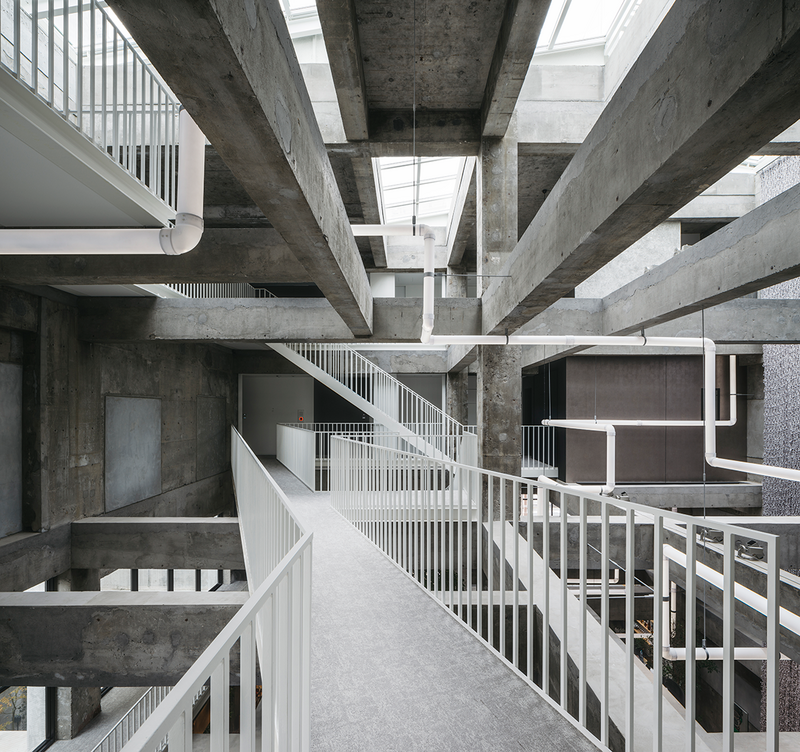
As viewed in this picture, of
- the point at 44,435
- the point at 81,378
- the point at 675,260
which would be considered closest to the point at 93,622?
the point at 44,435

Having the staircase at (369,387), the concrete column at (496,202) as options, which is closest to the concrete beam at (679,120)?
the concrete column at (496,202)

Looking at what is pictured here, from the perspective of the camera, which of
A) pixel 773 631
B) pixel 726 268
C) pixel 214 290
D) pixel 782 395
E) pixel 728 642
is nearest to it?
pixel 773 631

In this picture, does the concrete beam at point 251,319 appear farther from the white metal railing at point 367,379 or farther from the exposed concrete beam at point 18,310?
the white metal railing at point 367,379

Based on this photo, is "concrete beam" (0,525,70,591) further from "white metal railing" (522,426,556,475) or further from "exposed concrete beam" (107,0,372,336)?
"white metal railing" (522,426,556,475)

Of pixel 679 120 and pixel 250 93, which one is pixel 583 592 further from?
→ pixel 250 93

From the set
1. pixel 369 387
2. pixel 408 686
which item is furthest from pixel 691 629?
pixel 369 387

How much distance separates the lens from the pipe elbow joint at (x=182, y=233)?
3396 mm

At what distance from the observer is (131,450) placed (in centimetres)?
940

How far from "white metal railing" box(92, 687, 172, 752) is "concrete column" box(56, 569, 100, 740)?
494mm

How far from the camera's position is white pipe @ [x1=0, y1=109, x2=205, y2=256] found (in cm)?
328

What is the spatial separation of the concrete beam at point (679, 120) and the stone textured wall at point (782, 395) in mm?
8337

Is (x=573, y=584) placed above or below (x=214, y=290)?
below

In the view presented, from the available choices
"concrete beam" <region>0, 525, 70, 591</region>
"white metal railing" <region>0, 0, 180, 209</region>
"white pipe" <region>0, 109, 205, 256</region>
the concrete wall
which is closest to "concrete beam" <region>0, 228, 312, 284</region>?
"white metal railing" <region>0, 0, 180, 209</region>

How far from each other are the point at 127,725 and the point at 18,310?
20.8 feet
